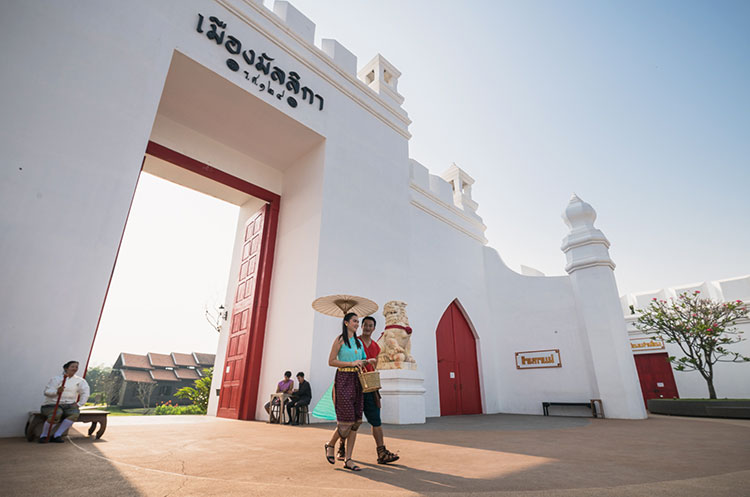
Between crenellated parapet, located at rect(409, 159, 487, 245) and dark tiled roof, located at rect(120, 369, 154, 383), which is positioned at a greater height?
crenellated parapet, located at rect(409, 159, 487, 245)

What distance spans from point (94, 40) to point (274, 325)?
5.62m

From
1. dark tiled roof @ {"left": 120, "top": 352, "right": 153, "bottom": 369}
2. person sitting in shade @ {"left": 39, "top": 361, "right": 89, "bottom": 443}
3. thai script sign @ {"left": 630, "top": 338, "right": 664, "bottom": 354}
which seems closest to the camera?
person sitting in shade @ {"left": 39, "top": 361, "right": 89, "bottom": 443}

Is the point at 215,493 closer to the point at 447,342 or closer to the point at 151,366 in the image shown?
the point at 447,342

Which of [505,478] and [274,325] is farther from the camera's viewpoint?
[274,325]

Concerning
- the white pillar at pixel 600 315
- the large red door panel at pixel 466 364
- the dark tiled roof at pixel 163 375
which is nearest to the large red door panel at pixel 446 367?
the large red door panel at pixel 466 364

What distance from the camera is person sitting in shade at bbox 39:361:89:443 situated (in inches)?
146

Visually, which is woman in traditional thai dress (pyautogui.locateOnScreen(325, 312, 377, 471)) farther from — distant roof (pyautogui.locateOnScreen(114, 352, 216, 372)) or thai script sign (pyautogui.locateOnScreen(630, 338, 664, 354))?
distant roof (pyautogui.locateOnScreen(114, 352, 216, 372))

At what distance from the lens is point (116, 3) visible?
5.73m

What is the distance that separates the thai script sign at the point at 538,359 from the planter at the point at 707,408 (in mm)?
2691

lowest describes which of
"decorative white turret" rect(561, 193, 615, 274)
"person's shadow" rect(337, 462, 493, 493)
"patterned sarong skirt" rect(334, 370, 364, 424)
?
"person's shadow" rect(337, 462, 493, 493)

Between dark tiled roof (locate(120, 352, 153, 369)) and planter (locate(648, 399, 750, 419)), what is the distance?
71.5ft

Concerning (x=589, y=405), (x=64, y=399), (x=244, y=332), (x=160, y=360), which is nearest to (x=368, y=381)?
(x=64, y=399)

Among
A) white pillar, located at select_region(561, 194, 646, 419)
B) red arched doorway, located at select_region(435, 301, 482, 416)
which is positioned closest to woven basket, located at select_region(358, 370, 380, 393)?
red arched doorway, located at select_region(435, 301, 482, 416)

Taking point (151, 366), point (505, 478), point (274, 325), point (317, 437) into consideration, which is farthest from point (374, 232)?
point (151, 366)
